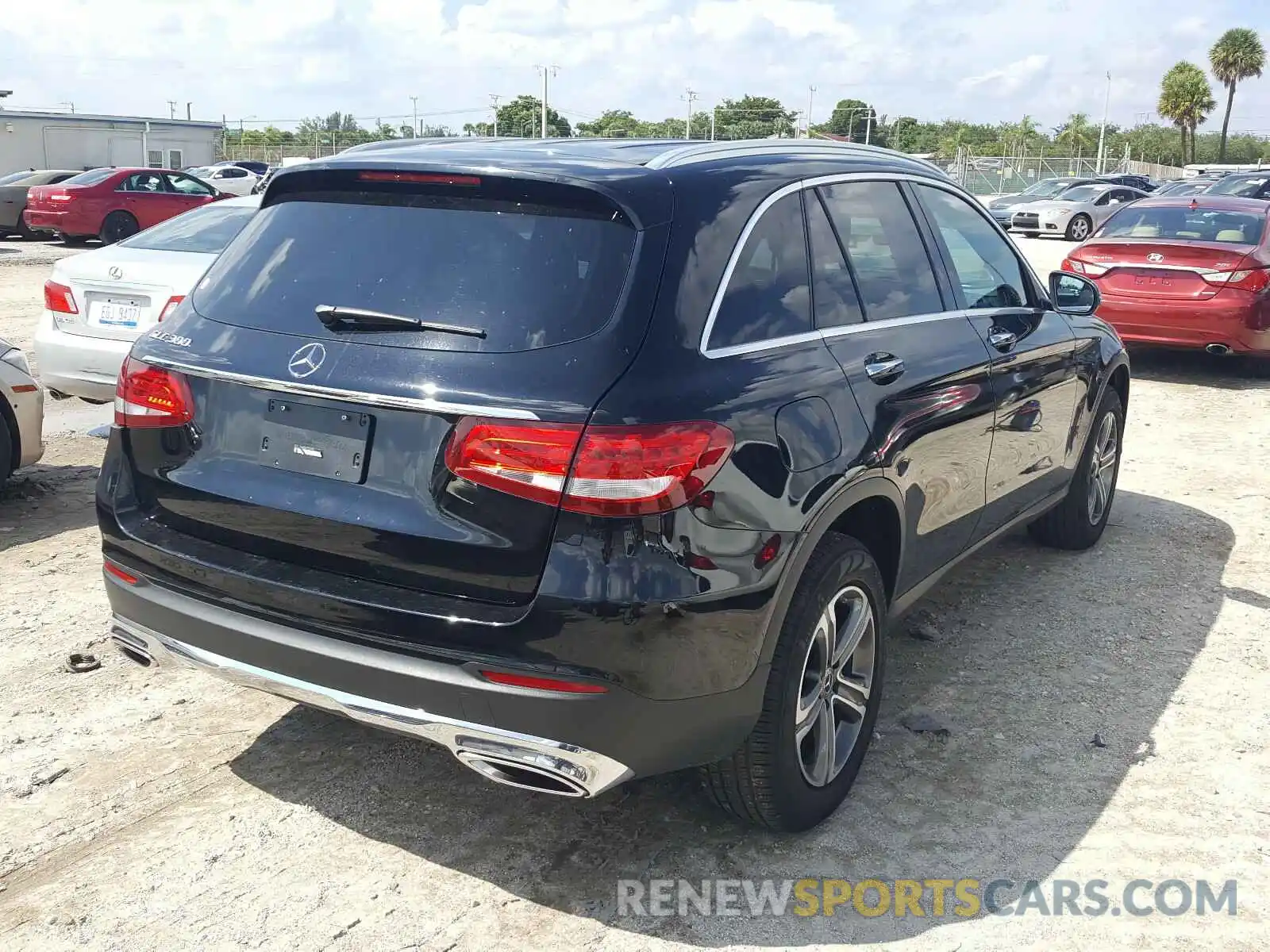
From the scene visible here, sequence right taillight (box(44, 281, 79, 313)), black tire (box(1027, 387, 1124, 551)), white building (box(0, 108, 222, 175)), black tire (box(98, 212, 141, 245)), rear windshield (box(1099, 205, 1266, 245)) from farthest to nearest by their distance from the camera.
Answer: white building (box(0, 108, 222, 175)), black tire (box(98, 212, 141, 245)), rear windshield (box(1099, 205, 1266, 245)), right taillight (box(44, 281, 79, 313)), black tire (box(1027, 387, 1124, 551))

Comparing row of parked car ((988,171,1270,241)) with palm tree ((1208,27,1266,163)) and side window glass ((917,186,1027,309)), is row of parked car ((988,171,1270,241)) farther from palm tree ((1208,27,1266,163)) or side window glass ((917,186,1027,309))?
palm tree ((1208,27,1266,163))

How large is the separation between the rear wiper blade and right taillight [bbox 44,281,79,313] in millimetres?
5048

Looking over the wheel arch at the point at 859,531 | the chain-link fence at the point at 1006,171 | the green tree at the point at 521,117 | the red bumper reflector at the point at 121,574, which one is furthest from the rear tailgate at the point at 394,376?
the green tree at the point at 521,117

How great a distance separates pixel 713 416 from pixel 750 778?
99 cm

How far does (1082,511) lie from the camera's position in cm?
586

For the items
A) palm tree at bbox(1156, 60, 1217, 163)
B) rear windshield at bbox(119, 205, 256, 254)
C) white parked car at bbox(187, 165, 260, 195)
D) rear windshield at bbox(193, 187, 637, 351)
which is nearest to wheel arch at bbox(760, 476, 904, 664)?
rear windshield at bbox(193, 187, 637, 351)

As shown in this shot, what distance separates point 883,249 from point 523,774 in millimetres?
2110

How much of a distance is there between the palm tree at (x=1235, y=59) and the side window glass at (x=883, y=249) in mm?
90501

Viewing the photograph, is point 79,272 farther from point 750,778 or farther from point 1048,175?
point 1048,175

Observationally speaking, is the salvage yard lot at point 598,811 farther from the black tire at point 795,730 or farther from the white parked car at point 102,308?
the white parked car at point 102,308

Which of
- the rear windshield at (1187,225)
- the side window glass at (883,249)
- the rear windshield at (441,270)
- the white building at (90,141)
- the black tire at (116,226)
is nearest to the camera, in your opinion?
the rear windshield at (441,270)

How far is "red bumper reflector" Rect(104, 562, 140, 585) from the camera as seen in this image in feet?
10.8

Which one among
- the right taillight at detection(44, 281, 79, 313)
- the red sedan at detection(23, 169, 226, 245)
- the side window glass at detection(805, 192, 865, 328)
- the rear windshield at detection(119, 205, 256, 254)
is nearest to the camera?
the side window glass at detection(805, 192, 865, 328)

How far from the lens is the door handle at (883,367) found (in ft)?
11.7
